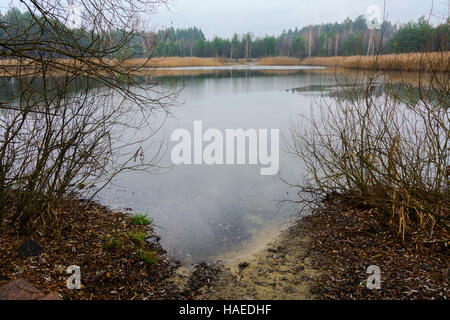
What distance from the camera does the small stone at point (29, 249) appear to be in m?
3.68

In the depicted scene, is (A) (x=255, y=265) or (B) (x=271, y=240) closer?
(A) (x=255, y=265)

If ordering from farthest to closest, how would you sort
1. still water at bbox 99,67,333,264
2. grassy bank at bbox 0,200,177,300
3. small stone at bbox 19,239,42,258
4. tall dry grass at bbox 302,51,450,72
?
still water at bbox 99,67,333,264, tall dry grass at bbox 302,51,450,72, small stone at bbox 19,239,42,258, grassy bank at bbox 0,200,177,300

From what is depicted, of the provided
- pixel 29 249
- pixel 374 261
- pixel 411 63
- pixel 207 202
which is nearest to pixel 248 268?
pixel 374 261

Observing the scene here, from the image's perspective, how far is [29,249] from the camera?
3.74 m

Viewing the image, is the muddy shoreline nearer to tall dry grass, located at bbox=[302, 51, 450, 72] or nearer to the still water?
the still water

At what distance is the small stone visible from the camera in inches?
145

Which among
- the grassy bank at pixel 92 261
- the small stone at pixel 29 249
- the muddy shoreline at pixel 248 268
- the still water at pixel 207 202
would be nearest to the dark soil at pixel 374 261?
the muddy shoreline at pixel 248 268

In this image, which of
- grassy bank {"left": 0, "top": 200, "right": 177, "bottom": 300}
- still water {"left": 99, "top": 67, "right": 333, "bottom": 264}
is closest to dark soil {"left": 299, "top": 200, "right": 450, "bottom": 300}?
still water {"left": 99, "top": 67, "right": 333, "bottom": 264}

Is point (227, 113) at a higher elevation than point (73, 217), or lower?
higher

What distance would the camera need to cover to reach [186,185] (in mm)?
6957
